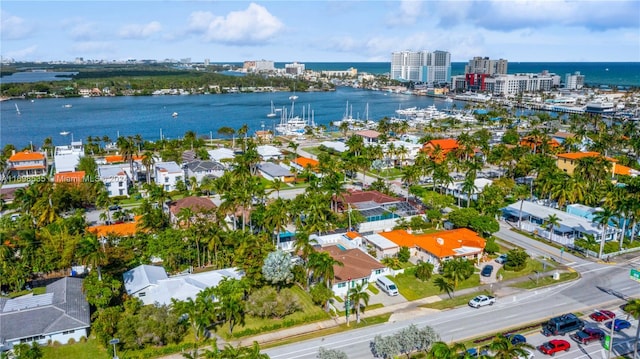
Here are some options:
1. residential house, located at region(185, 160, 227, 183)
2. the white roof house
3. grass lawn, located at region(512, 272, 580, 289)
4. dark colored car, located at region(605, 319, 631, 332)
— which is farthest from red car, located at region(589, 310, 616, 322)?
the white roof house


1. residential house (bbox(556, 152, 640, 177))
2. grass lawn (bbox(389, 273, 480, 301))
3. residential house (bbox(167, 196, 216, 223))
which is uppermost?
residential house (bbox(556, 152, 640, 177))

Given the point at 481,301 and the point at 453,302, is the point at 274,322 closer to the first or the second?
the point at 453,302

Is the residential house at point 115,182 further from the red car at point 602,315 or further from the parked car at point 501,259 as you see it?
the red car at point 602,315

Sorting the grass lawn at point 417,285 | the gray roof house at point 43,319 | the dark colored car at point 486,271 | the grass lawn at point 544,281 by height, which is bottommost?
the grass lawn at point 417,285

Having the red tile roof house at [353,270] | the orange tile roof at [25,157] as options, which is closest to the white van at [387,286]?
the red tile roof house at [353,270]

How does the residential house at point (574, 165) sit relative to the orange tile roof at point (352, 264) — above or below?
above

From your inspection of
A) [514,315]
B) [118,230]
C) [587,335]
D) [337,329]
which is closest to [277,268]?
[337,329]

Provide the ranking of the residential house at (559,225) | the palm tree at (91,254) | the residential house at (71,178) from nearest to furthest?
the palm tree at (91,254)
the residential house at (559,225)
the residential house at (71,178)

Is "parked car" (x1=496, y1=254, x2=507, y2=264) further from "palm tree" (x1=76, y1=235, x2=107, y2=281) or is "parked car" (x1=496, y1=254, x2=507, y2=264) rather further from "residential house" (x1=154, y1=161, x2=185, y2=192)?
"residential house" (x1=154, y1=161, x2=185, y2=192)
